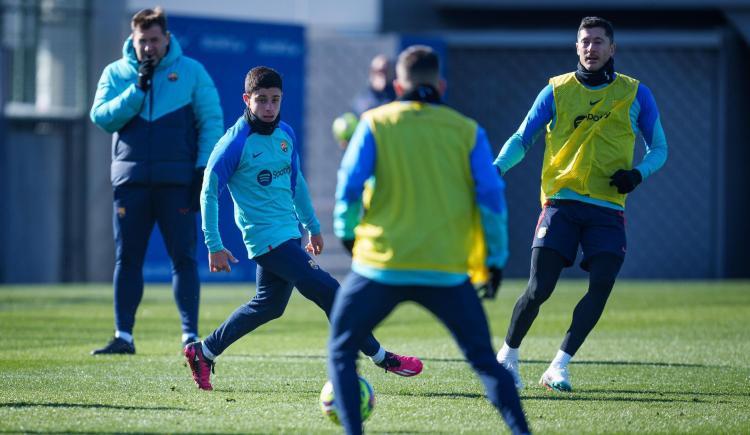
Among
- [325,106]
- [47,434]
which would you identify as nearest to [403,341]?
[47,434]

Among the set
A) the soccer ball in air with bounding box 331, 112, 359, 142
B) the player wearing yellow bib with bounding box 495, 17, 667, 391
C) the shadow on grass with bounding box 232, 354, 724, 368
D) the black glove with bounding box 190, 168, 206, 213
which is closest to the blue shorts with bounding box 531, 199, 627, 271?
the player wearing yellow bib with bounding box 495, 17, 667, 391

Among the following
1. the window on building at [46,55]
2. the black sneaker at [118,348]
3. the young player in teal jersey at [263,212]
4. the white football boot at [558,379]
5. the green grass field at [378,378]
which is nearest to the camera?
the green grass field at [378,378]

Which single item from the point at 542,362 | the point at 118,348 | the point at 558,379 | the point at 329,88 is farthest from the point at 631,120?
the point at 329,88

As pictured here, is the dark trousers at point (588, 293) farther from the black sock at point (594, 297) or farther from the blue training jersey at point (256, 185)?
the blue training jersey at point (256, 185)

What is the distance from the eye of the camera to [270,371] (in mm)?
8641

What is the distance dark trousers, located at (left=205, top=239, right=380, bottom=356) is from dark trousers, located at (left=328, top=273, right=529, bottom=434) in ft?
6.73

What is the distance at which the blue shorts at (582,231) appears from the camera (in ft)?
25.4

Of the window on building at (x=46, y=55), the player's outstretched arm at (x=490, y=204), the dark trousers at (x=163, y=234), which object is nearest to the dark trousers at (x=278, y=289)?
the dark trousers at (x=163, y=234)

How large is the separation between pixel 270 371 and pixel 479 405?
194cm

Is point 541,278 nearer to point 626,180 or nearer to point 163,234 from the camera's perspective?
point 626,180

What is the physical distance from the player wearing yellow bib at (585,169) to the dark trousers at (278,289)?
3.49ft

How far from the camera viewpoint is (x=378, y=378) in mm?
8320

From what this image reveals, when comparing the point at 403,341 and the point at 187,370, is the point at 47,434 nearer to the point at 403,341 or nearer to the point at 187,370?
the point at 187,370

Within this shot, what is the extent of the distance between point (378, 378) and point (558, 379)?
1159 mm
